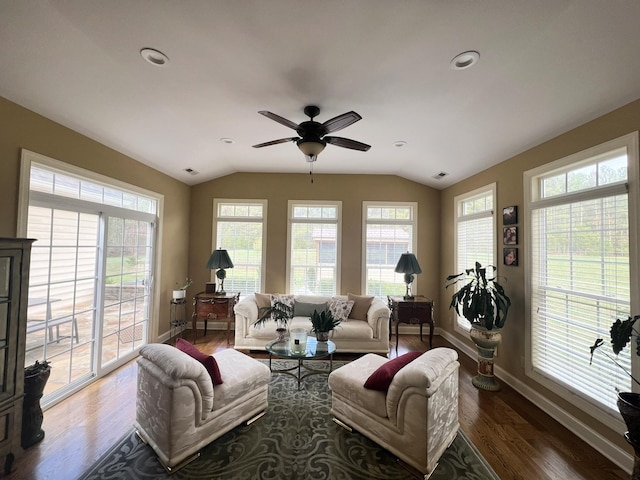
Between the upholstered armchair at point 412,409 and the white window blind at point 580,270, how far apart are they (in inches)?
47.1

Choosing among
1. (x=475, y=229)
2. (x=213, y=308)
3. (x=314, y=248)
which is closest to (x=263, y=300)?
(x=213, y=308)

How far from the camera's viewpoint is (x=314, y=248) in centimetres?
513

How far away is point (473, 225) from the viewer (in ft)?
13.6

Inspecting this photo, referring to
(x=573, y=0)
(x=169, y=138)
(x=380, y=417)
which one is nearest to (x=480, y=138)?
(x=573, y=0)

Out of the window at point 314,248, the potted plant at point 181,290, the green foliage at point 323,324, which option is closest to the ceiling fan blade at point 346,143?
the green foliage at point 323,324

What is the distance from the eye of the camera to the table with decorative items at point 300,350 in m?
2.95

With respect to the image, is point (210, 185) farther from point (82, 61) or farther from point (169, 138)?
point (82, 61)

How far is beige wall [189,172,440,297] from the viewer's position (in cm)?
509

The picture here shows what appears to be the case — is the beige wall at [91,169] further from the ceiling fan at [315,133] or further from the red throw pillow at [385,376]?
the red throw pillow at [385,376]

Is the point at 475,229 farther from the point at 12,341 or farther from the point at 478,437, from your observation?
the point at 12,341

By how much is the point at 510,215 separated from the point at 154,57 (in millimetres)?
3865

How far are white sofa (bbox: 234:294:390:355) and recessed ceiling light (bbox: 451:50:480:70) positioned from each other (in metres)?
2.97

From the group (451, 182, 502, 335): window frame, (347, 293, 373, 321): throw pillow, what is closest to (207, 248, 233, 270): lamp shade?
(347, 293, 373, 321): throw pillow

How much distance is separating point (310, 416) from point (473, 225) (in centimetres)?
342
